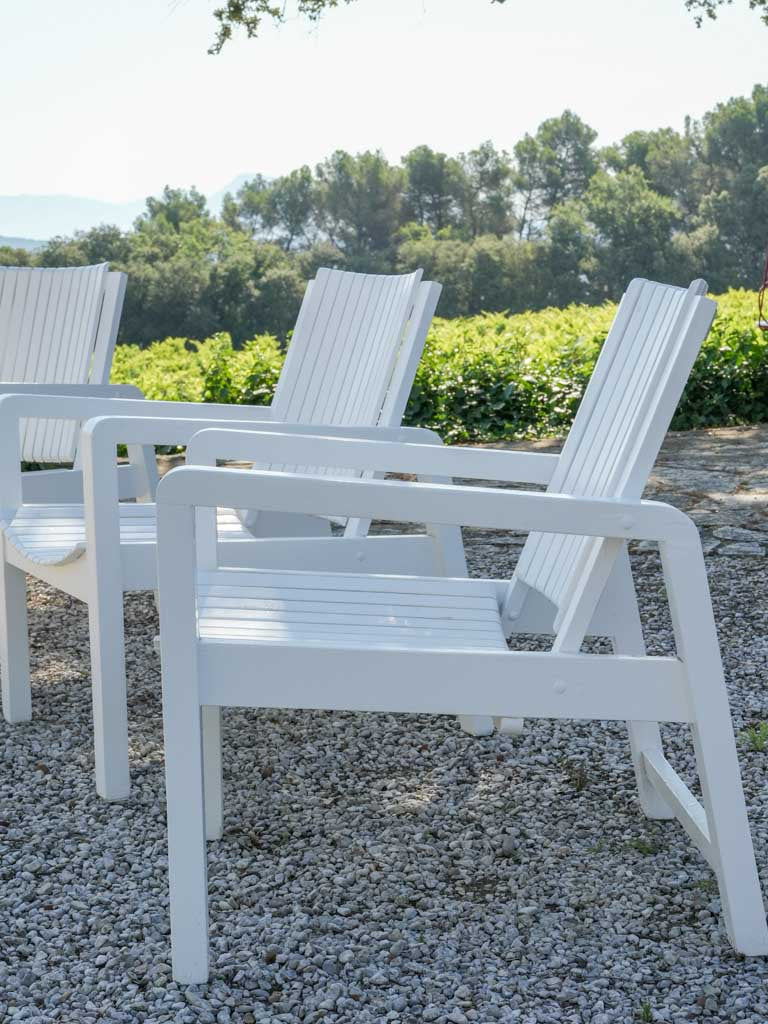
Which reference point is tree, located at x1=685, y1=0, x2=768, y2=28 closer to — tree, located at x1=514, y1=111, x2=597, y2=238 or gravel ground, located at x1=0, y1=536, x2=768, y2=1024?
gravel ground, located at x1=0, y1=536, x2=768, y2=1024

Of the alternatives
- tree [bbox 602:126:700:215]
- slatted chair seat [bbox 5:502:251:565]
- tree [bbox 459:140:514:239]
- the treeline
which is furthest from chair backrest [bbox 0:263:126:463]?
tree [bbox 602:126:700:215]

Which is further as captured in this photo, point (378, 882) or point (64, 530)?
point (64, 530)

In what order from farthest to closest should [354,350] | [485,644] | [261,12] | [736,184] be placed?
[736,184] → [261,12] → [354,350] → [485,644]

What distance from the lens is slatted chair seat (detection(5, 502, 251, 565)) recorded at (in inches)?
88.1

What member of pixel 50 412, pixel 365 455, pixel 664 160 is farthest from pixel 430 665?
pixel 664 160

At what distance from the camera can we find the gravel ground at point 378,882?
4.89ft

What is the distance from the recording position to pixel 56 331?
12.7ft

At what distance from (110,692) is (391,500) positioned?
2.96 ft

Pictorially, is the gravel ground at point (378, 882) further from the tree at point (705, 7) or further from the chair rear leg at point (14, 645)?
the tree at point (705, 7)

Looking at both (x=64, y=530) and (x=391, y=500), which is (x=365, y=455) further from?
(x=64, y=530)

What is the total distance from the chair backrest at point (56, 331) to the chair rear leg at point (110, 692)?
1.56 m

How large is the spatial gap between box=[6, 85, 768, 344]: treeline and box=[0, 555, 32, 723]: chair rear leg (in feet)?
104

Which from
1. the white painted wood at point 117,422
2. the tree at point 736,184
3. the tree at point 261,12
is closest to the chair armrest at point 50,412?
the white painted wood at point 117,422

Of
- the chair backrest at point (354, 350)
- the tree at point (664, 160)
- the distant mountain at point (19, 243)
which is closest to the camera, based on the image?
the chair backrest at point (354, 350)
